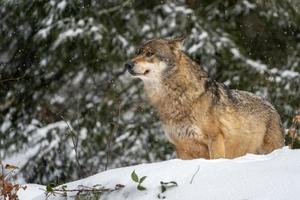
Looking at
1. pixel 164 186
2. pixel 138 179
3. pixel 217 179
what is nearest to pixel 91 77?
pixel 138 179

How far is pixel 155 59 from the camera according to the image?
6.57 m

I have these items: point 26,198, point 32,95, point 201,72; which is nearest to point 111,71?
point 32,95

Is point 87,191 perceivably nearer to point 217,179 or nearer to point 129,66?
point 217,179

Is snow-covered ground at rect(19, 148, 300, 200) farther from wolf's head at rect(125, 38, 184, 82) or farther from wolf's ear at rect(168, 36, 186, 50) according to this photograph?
wolf's ear at rect(168, 36, 186, 50)

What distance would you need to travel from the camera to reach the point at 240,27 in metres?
11.3

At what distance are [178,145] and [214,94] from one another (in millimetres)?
643

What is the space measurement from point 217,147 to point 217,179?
2.75 meters

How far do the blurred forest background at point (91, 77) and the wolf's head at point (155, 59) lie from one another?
3.73 meters

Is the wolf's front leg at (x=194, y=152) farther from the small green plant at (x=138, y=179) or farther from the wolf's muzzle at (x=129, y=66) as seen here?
the small green plant at (x=138, y=179)

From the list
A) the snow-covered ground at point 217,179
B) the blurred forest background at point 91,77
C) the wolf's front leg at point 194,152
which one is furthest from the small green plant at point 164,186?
the blurred forest background at point 91,77

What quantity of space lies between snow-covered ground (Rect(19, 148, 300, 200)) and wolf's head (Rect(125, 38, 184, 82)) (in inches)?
95.6

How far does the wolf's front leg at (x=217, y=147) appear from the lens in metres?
6.20

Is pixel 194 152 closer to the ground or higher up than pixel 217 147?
closer to the ground

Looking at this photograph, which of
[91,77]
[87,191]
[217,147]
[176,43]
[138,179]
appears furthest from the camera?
[91,77]
